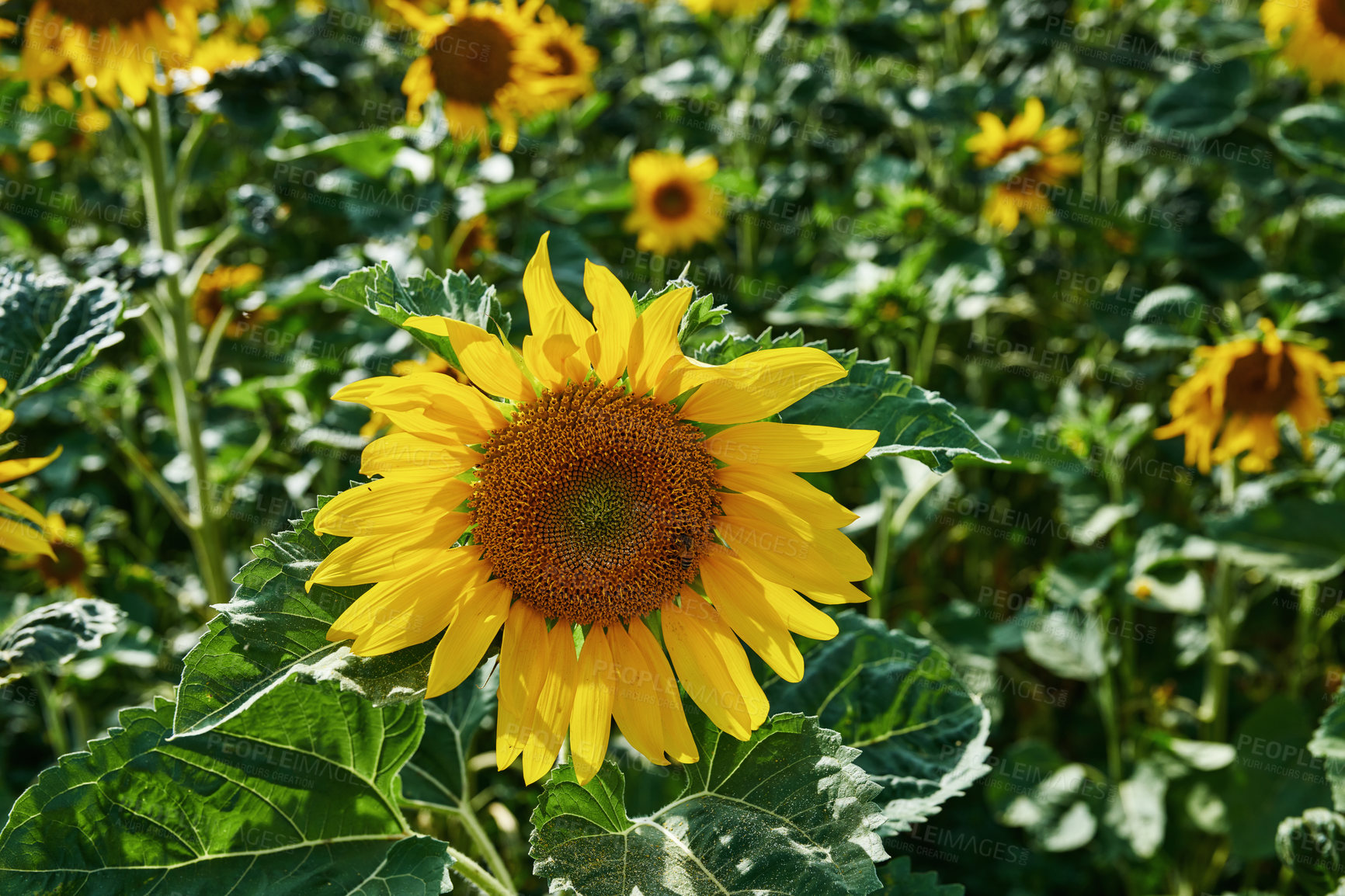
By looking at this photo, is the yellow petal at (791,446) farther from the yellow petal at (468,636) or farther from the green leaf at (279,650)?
the green leaf at (279,650)

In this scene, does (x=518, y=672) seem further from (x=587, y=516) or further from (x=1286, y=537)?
(x=1286, y=537)

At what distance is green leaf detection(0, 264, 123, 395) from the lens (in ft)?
4.52

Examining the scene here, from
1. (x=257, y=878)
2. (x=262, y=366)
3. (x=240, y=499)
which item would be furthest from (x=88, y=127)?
(x=257, y=878)

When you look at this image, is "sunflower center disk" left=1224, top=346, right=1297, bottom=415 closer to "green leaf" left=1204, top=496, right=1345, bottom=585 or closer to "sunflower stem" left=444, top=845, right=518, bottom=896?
"green leaf" left=1204, top=496, right=1345, bottom=585

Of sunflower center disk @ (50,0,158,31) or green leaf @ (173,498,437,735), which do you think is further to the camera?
sunflower center disk @ (50,0,158,31)

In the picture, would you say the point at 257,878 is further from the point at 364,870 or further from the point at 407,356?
the point at 407,356

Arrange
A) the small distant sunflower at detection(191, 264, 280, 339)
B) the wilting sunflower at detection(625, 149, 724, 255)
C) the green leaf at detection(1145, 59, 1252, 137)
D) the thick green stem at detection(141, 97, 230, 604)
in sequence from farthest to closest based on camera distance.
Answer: the wilting sunflower at detection(625, 149, 724, 255) < the small distant sunflower at detection(191, 264, 280, 339) < the green leaf at detection(1145, 59, 1252, 137) < the thick green stem at detection(141, 97, 230, 604)

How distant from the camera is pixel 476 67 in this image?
256 centimetres

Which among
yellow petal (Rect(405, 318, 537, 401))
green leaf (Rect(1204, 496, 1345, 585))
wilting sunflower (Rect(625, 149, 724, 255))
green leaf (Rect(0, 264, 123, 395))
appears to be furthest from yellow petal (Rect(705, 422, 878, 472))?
wilting sunflower (Rect(625, 149, 724, 255))

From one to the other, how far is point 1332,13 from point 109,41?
144 inches

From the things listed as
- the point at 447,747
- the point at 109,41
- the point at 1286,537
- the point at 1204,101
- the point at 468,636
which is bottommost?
the point at 1286,537

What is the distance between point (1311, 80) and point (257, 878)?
399 centimetres

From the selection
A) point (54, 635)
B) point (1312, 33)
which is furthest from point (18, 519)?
point (1312, 33)

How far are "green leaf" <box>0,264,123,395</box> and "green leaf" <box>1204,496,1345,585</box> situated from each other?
7.96 ft
